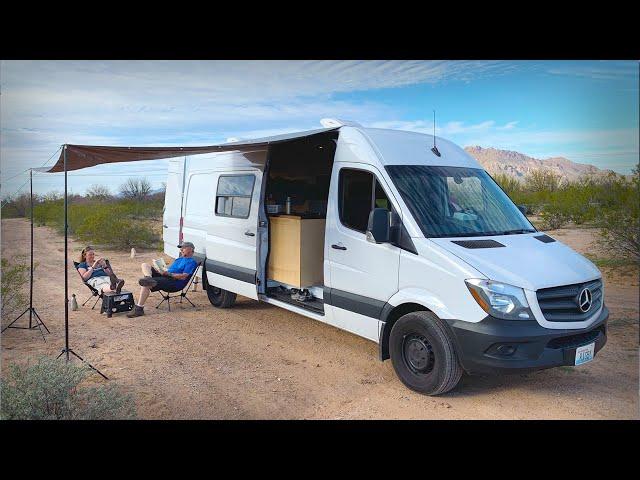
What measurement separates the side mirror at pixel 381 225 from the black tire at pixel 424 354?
78 cm

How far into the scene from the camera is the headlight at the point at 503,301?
4.38 meters

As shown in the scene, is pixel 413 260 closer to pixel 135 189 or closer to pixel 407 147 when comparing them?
pixel 407 147

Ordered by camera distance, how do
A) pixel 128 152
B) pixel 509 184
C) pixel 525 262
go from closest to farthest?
pixel 525 262 < pixel 128 152 < pixel 509 184

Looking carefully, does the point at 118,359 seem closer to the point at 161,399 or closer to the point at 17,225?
the point at 161,399

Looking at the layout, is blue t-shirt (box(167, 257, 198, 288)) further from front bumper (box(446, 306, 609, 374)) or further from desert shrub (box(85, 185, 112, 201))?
desert shrub (box(85, 185, 112, 201))

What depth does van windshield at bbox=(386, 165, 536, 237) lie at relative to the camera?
16.9ft

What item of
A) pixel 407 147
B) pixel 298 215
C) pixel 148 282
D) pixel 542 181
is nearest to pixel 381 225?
pixel 407 147

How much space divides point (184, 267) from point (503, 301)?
546 centimetres

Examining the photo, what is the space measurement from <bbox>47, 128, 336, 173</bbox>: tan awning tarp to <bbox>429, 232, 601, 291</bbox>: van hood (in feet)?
7.42

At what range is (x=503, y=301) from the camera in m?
4.39

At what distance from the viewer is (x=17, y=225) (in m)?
24.0

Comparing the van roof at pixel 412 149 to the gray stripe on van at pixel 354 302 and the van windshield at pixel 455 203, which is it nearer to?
the van windshield at pixel 455 203
